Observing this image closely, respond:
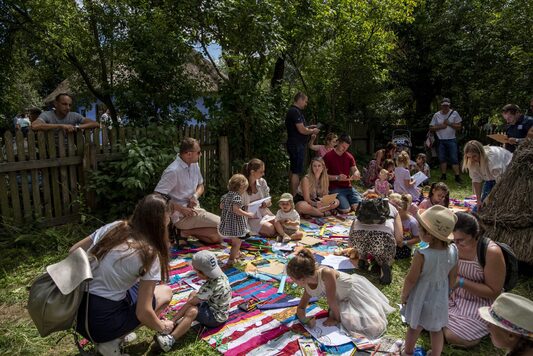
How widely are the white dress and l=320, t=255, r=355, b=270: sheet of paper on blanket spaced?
3.53ft

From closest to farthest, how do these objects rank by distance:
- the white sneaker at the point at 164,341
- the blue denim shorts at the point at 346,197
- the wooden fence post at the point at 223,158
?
the white sneaker at the point at 164,341 → the blue denim shorts at the point at 346,197 → the wooden fence post at the point at 223,158

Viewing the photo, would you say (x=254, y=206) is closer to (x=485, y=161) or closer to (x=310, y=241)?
(x=310, y=241)

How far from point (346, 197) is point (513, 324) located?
5658 millimetres

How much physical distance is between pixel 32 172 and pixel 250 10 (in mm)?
4370

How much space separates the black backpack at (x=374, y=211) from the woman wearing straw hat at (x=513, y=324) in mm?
2445

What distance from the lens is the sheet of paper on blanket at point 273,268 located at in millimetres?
4434

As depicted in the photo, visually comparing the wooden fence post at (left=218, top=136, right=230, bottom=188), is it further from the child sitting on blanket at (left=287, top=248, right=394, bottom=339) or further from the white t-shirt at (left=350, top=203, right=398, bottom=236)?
the child sitting on blanket at (left=287, top=248, right=394, bottom=339)

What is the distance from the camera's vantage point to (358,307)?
3.29m

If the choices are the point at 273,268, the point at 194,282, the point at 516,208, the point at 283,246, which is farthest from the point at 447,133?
the point at 194,282

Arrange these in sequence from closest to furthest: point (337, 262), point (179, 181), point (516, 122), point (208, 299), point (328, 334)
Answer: point (328, 334)
point (208, 299)
point (337, 262)
point (179, 181)
point (516, 122)

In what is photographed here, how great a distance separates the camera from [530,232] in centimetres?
392

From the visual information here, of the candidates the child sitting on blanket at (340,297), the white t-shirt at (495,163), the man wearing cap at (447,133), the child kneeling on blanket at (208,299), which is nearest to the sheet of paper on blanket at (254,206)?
the child kneeling on blanket at (208,299)

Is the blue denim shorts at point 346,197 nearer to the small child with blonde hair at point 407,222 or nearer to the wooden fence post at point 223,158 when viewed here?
the small child with blonde hair at point 407,222

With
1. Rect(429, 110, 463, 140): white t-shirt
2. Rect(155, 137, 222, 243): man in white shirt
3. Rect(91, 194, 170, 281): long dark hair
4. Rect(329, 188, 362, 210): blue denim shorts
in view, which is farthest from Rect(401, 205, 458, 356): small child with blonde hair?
Rect(429, 110, 463, 140): white t-shirt
